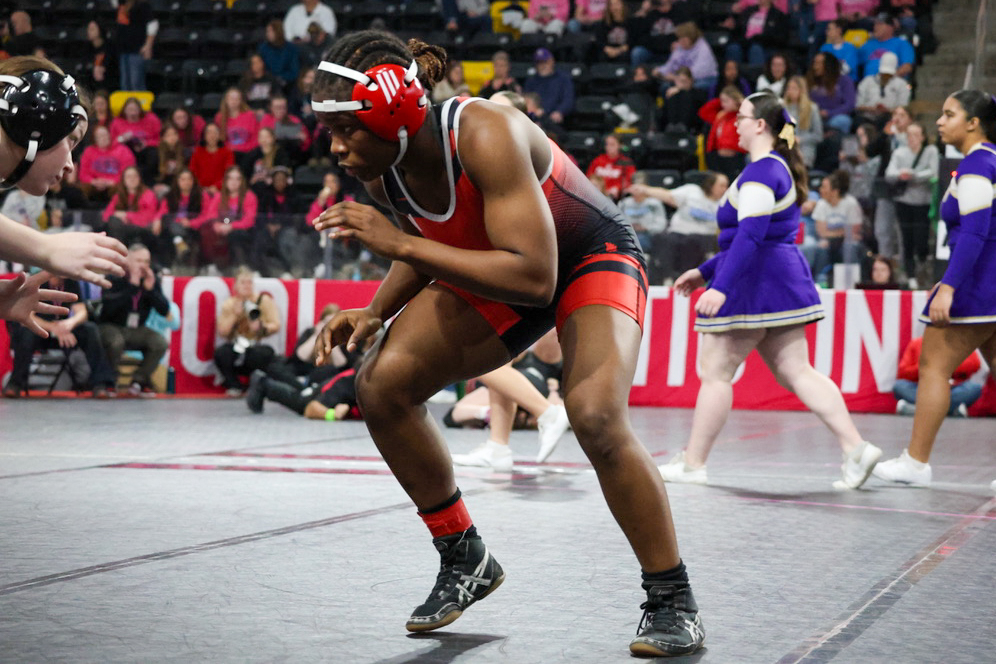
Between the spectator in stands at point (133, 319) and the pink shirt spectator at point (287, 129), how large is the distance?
4133 mm

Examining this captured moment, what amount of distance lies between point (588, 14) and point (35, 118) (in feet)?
46.9

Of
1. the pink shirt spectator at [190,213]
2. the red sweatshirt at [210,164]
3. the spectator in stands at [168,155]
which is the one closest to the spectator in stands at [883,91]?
the pink shirt spectator at [190,213]

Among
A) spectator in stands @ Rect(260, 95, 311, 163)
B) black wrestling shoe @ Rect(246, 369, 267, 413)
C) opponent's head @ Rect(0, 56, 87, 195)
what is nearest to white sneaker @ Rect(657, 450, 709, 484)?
opponent's head @ Rect(0, 56, 87, 195)

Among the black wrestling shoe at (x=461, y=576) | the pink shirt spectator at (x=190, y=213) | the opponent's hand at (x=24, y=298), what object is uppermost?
the opponent's hand at (x=24, y=298)

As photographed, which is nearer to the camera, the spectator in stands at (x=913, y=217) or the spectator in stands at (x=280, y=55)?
the spectator in stands at (x=913, y=217)

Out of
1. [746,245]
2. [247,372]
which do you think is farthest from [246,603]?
[247,372]

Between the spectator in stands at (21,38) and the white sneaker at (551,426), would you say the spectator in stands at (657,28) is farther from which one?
the white sneaker at (551,426)

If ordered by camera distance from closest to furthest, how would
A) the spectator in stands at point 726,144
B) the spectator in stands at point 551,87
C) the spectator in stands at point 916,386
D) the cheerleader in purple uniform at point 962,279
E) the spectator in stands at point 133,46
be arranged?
the cheerleader in purple uniform at point 962,279 < the spectator in stands at point 916,386 < the spectator in stands at point 726,144 < the spectator in stands at point 551,87 < the spectator in stands at point 133,46

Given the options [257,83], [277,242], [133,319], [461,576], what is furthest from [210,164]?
[461,576]

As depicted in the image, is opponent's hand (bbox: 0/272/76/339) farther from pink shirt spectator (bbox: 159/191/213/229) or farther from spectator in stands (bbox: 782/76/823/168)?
spectator in stands (bbox: 782/76/823/168)

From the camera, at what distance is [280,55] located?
54.9ft

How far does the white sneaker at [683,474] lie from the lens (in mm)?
6016

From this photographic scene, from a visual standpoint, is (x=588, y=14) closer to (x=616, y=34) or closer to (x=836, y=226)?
(x=616, y=34)

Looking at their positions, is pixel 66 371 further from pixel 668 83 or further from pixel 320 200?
pixel 668 83
